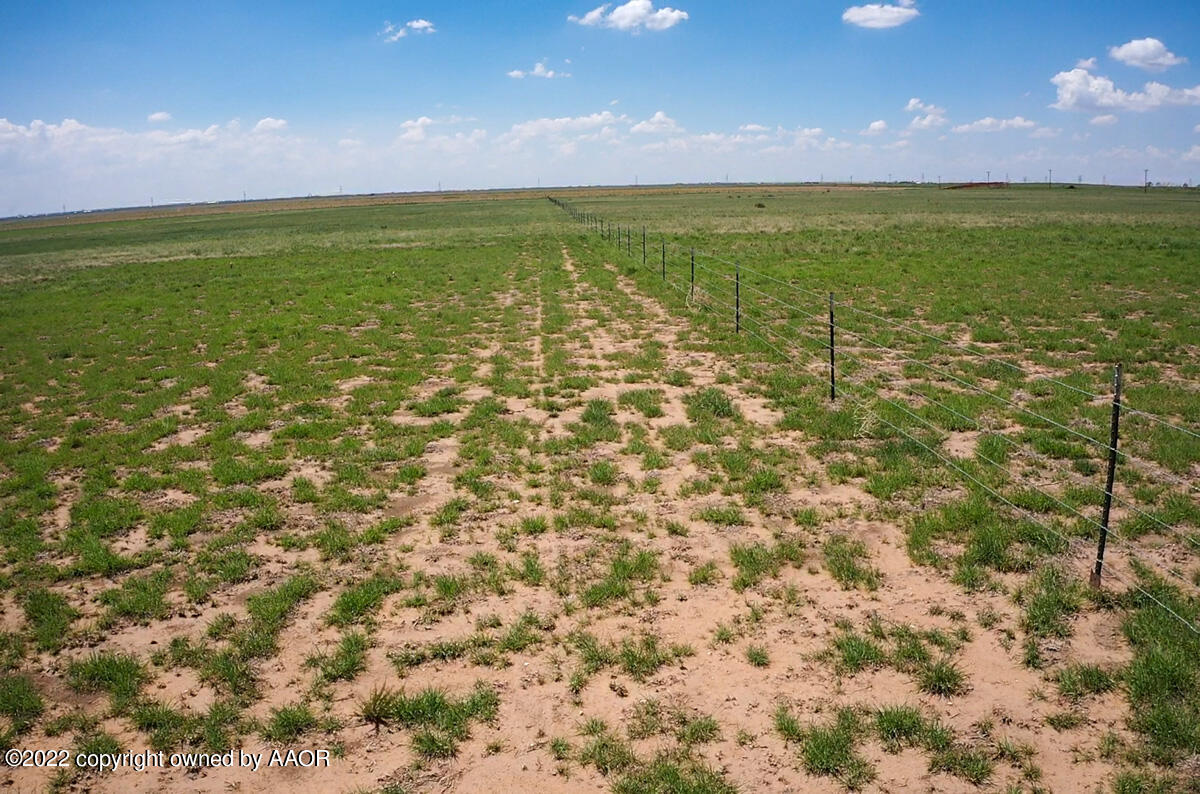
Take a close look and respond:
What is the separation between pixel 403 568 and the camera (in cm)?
661

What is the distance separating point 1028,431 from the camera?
30.1ft

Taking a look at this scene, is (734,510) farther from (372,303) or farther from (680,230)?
(680,230)

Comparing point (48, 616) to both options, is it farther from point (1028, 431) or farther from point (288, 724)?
point (1028, 431)

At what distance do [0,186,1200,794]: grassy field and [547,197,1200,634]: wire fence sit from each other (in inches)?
2.5

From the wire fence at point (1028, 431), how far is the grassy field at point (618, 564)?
63mm

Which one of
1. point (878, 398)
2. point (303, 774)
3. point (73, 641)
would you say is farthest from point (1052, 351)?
point (73, 641)

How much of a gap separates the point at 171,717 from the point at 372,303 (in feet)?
62.5

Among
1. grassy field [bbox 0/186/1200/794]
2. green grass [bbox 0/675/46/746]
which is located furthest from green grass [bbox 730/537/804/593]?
green grass [bbox 0/675/46/746]

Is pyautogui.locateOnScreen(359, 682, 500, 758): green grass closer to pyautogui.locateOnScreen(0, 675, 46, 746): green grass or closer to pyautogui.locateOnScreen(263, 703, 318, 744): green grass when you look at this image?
pyautogui.locateOnScreen(263, 703, 318, 744): green grass

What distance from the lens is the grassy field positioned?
437cm

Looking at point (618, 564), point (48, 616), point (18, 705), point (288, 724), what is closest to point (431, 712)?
point (288, 724)

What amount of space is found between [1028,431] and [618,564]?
20.6 ft

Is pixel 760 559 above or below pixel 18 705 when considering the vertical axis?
above

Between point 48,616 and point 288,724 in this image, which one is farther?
point 48,616
